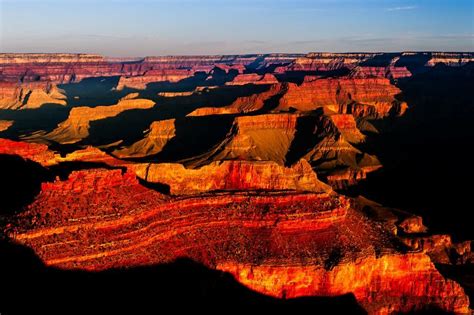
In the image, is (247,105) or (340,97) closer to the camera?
(247,105)

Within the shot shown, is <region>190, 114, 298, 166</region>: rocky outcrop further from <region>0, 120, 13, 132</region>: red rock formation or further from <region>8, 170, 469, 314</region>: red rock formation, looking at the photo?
<region>0, 120, 13, 132</region>: red rock formation

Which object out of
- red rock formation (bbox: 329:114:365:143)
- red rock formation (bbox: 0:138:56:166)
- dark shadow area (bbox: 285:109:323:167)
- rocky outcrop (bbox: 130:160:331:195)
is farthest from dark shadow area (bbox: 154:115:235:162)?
rocky outcrop (bbox: 130:160:331:195)

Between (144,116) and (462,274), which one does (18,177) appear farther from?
(144,116)

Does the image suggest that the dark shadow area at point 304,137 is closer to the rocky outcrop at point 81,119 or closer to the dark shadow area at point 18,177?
the rocky outcrop at point 81,119

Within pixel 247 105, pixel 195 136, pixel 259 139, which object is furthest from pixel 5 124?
pixel 259 139

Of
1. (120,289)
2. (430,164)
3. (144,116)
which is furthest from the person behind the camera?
(144,116)

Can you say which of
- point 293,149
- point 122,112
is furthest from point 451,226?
point 122,112

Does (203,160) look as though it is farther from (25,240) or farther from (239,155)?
(25,240)
